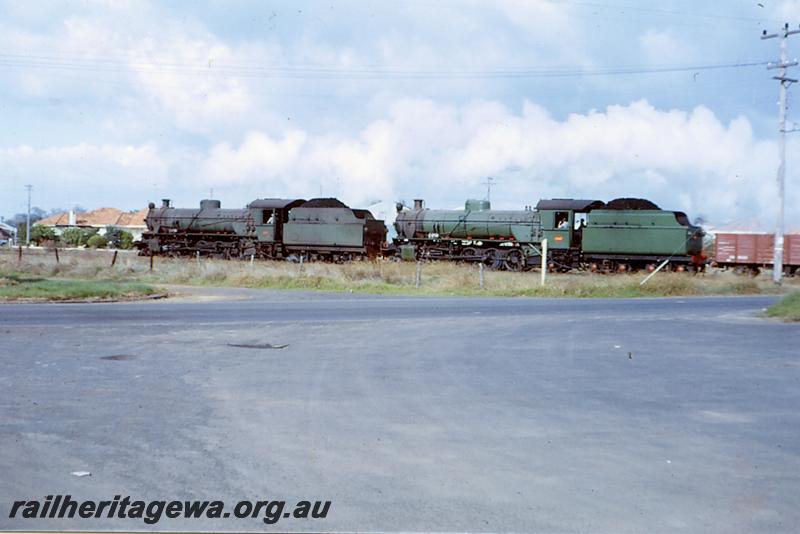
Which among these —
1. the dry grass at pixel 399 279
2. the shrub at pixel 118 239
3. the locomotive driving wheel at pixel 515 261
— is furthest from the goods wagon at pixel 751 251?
the shrub at pixel 118 239

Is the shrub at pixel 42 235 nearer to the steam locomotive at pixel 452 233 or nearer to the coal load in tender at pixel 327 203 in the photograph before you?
the steam locomotive at pixel 452 233

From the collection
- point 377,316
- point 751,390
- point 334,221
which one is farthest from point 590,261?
point 751,390

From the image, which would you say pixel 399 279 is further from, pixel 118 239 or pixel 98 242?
pixel 98 242

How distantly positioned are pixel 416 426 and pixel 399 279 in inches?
1167

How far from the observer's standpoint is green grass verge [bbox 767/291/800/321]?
2041 cm

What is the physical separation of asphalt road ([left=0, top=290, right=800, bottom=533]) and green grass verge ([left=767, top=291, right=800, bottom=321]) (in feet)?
15.1

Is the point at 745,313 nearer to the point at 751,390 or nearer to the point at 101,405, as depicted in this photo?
the point at 751,390

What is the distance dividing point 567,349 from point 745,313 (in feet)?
35.7

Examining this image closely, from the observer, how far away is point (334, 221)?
153 ft

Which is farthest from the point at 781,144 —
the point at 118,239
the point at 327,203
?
the point at 118,239
